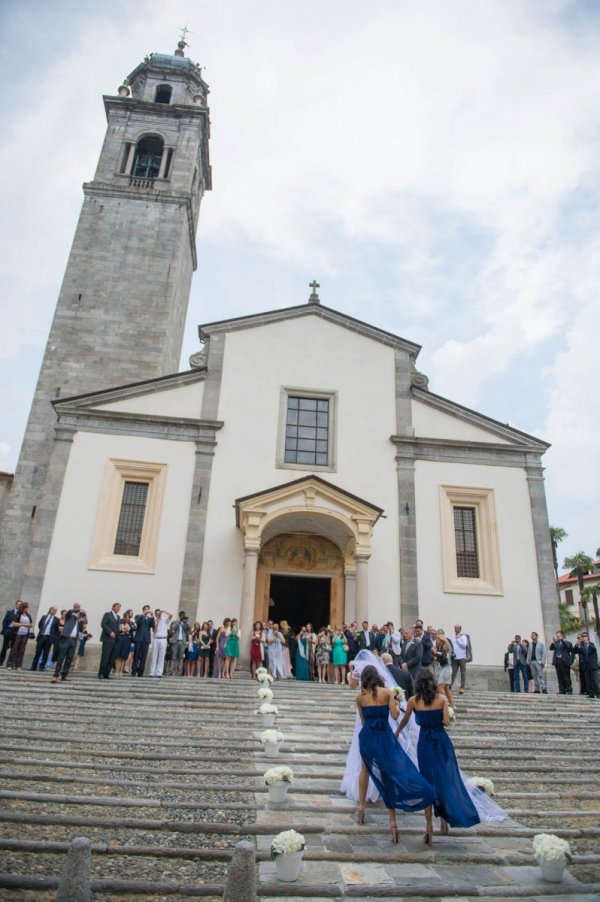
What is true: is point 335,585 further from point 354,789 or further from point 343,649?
point 354,789

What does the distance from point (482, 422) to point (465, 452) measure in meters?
1.35

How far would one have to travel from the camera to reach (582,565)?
4859cm

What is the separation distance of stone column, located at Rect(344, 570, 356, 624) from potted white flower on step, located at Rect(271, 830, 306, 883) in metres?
12.2

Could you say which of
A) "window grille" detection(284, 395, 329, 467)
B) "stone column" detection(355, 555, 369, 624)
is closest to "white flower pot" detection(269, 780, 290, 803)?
"stone column" detection(355, 555, 369, 624)

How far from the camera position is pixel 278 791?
→ 21.2 ft

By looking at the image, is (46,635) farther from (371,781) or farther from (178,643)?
(371,781)

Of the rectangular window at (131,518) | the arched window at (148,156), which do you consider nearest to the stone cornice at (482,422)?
the rectangular window at (131,518)

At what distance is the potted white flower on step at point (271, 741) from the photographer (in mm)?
7835

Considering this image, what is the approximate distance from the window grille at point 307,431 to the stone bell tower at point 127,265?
7080 millimetres

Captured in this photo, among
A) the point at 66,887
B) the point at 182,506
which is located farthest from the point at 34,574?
the point at 66,887

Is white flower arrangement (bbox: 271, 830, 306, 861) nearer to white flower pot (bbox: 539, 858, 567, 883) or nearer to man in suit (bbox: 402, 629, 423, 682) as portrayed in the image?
white flower pot (bbox: 539, 858, 567, 883)

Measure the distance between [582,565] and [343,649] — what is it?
132ft

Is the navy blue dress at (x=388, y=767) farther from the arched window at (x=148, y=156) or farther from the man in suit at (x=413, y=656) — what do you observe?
the arched window at (x=148, y=156)

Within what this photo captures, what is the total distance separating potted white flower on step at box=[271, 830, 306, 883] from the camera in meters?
4.46
